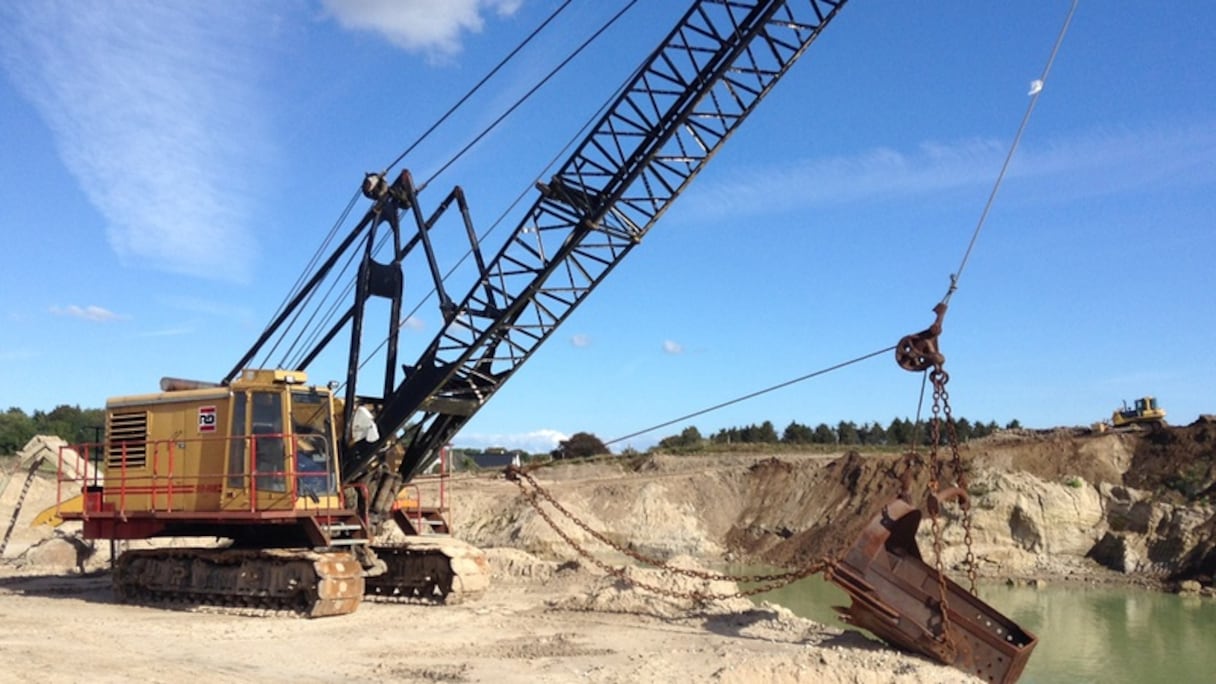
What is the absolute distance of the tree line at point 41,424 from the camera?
49.7 meters

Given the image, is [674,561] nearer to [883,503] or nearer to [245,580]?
[245,580]

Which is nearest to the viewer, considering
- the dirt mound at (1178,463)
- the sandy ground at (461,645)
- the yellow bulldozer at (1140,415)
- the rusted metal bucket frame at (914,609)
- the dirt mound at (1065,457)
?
the sandy ground at (461,645)

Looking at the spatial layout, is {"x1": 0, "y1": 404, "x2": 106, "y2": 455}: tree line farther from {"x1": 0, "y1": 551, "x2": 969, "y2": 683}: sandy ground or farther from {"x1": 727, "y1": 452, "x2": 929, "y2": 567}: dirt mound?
{"x1": 0, "y1": 551, "x2": 969, "y2": 683}: sandy ground

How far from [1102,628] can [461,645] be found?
12.5 metres

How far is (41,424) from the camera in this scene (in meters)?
58.1

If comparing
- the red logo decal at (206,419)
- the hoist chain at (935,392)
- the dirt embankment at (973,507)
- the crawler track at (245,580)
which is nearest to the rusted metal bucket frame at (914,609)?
the hoist chain at (935,392)

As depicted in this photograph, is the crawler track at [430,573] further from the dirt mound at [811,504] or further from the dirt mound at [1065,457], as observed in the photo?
the dirt mound at [1065,457]

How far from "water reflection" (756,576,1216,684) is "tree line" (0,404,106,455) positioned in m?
33.1

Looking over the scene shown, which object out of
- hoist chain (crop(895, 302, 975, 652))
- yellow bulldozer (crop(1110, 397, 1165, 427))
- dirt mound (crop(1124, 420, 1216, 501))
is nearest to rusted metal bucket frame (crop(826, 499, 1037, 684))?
hoist chain (crop(895, 302, 975, 652))

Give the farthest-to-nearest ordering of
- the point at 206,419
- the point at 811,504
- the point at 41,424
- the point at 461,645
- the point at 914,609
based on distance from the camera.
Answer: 1. the point at 41,424
2. the point at 811,504
3. the point at 206,419
4. the point at 461,645
5. the point at 914,609

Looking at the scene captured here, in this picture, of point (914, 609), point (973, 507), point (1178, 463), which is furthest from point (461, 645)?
point (1178, 463)

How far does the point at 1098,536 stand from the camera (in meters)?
27.6

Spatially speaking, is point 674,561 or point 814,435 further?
point 814,435

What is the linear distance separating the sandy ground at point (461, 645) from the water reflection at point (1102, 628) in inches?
80.6
